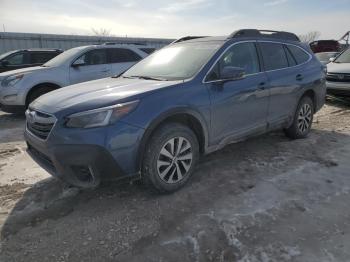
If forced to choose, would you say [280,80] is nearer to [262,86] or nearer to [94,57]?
[262,86]

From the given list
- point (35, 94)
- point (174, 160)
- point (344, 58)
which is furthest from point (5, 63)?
point (344, 58)

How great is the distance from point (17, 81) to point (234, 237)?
6.77 meters

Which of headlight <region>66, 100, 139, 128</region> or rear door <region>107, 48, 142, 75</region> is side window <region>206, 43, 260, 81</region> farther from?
rear door <region>107, 48, 142, 75</region>

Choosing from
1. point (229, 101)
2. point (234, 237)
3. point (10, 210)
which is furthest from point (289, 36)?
point (10, 210)

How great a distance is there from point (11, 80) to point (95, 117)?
5.79 meters

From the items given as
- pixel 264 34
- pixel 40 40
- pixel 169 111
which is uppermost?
pixel 264 34

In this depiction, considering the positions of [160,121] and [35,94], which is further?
[35,94]

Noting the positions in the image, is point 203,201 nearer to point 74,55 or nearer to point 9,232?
point 9,232

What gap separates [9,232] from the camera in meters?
3.14

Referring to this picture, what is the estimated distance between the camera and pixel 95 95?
3.51 metres

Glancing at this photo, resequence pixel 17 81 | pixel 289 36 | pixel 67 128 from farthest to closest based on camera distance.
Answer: pixel 17 81
pixel 289 36
pixel 67 128

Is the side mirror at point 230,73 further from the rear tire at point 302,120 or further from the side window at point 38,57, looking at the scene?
the side window at point 38,57

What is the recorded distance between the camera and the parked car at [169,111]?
3.20 metres

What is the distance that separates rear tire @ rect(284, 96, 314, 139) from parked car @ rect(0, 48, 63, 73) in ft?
27.4
